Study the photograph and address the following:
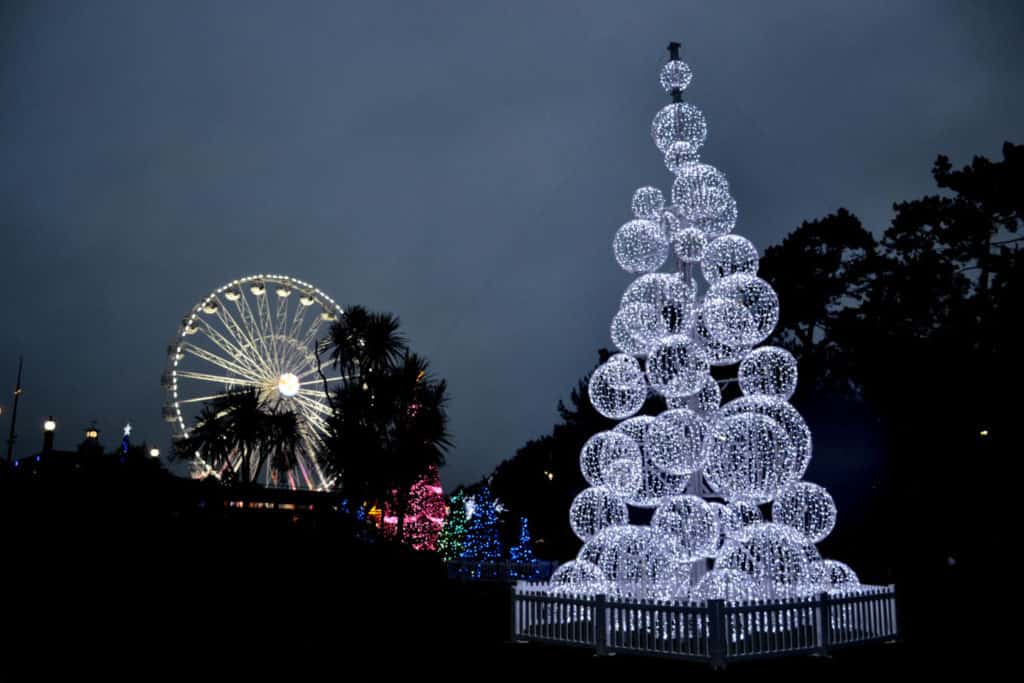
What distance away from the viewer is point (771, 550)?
10562 millimetres

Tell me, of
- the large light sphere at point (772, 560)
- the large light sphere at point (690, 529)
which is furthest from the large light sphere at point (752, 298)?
the large light sphere at point (772, 560)

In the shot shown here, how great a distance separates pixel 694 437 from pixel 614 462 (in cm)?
102

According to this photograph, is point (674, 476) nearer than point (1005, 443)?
Yes

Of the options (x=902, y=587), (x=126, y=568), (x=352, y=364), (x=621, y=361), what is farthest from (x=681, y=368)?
(x=352, y=364)

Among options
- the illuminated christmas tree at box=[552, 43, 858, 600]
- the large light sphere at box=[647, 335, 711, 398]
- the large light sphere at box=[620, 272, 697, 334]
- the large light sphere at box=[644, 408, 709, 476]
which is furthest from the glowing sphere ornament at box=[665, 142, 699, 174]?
the large light sphere at box=[644, 408, 709, 476]

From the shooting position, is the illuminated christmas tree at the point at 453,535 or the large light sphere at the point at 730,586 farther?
the illuminated christmas tree at the point at 453,535

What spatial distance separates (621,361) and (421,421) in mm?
11240

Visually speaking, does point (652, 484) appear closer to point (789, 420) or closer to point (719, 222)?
point (789, 420)

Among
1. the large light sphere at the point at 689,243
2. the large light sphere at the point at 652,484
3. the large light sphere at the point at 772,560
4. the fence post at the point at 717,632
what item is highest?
the large light sphere at the point at 689,243

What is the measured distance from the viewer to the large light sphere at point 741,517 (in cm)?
1093

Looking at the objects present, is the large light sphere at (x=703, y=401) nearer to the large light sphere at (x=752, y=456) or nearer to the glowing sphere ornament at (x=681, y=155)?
the large light sphere at (x=752, y=456)

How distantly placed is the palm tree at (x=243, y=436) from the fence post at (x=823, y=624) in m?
14.4

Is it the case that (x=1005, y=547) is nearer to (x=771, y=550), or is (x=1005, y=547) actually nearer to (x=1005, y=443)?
(x=1005, y=443)

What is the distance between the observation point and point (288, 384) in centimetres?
2838
